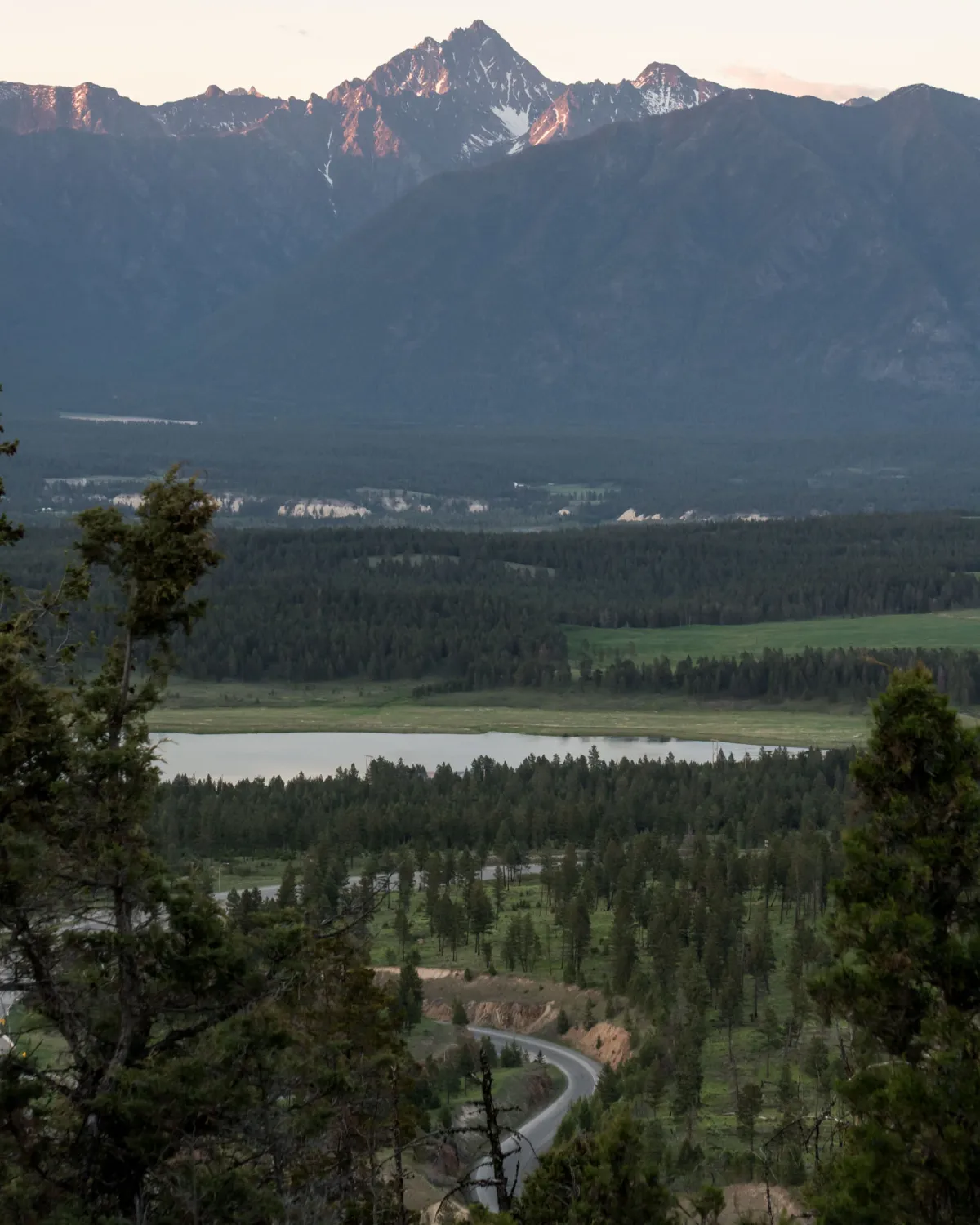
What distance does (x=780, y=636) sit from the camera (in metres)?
183

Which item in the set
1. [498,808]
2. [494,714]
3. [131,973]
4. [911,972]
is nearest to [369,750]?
[494,714]

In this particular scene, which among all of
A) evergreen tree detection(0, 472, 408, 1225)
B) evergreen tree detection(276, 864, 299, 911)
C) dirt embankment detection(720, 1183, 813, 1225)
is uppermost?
evergreen tree detection(0, 472, 408, 1225)

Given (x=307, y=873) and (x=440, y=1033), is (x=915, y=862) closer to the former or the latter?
(x=440, y=1033)

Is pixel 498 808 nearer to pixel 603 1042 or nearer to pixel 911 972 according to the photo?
pixel 603 1042

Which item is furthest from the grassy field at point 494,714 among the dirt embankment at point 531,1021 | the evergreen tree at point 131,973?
the evergreen tree at point 131,973

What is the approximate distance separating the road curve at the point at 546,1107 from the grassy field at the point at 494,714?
7003cm

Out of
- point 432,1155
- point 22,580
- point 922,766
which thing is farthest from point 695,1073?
point 22,580

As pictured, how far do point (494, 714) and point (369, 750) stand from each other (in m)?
19.8

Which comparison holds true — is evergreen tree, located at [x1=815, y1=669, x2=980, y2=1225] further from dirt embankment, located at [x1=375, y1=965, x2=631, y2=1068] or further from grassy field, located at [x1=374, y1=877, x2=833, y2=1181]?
dirt embankment, located at [x1=375, y1=965, x2=631, y2=1068]

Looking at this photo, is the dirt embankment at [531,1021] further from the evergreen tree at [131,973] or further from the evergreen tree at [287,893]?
the evergreen tree at [131,973]

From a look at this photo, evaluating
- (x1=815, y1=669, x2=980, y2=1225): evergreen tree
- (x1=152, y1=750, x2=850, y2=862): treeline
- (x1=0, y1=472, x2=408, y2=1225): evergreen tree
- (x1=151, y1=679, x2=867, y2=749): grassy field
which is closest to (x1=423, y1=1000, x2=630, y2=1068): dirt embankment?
(x1=152, y1=750, x2=850, y2=862): treeline

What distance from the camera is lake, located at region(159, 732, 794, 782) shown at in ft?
390

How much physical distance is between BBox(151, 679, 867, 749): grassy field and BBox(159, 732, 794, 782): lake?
2263mm

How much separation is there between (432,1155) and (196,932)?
21.8 meters
